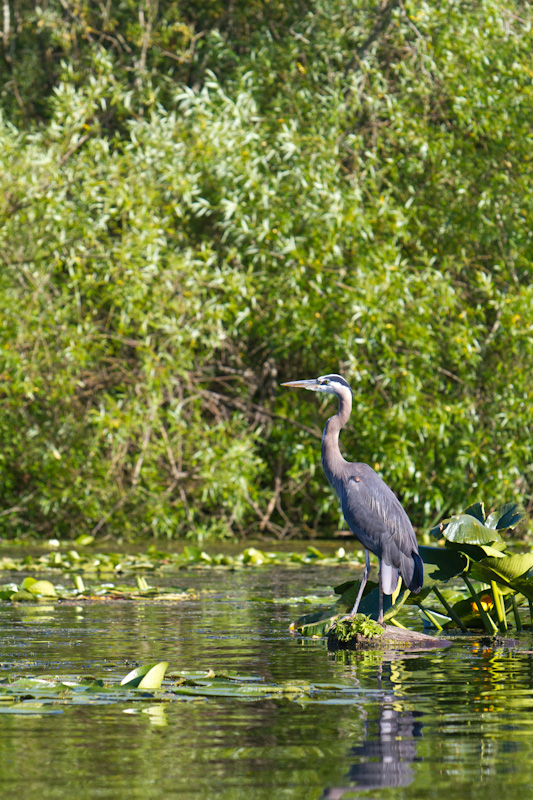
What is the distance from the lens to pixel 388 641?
5906 millimetres

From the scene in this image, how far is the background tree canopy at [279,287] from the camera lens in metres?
13.0

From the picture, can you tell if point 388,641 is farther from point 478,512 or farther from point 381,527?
point 478,512

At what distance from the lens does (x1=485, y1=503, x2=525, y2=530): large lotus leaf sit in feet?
20.2

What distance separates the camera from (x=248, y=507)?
1405cm

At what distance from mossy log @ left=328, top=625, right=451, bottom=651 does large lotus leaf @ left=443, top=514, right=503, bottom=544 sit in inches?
20.7

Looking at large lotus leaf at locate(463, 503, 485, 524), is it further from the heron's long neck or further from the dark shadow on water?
the dark shadow on water

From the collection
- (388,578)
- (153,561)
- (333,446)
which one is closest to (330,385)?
(333,446)

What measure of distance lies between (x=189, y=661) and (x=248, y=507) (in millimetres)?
8865

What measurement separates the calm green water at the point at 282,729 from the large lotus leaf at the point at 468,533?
52cm

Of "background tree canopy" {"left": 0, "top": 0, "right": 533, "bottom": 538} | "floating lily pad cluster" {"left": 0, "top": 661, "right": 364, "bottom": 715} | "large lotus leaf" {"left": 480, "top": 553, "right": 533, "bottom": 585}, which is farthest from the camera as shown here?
"background tree canopy" {"left": 0, "top": 0, "right": 533, "bottom": 538}

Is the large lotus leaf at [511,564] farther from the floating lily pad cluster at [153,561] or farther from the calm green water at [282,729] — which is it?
the floating lily pad cluster at [153,561]

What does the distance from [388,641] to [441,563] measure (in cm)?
50

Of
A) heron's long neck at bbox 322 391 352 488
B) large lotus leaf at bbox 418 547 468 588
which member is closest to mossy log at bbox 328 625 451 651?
large lotus leaf at bbox 418 547 468 588

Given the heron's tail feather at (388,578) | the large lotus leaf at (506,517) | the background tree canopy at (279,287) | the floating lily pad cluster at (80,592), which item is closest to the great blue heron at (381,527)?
the heron's tail feather at (388,578)
